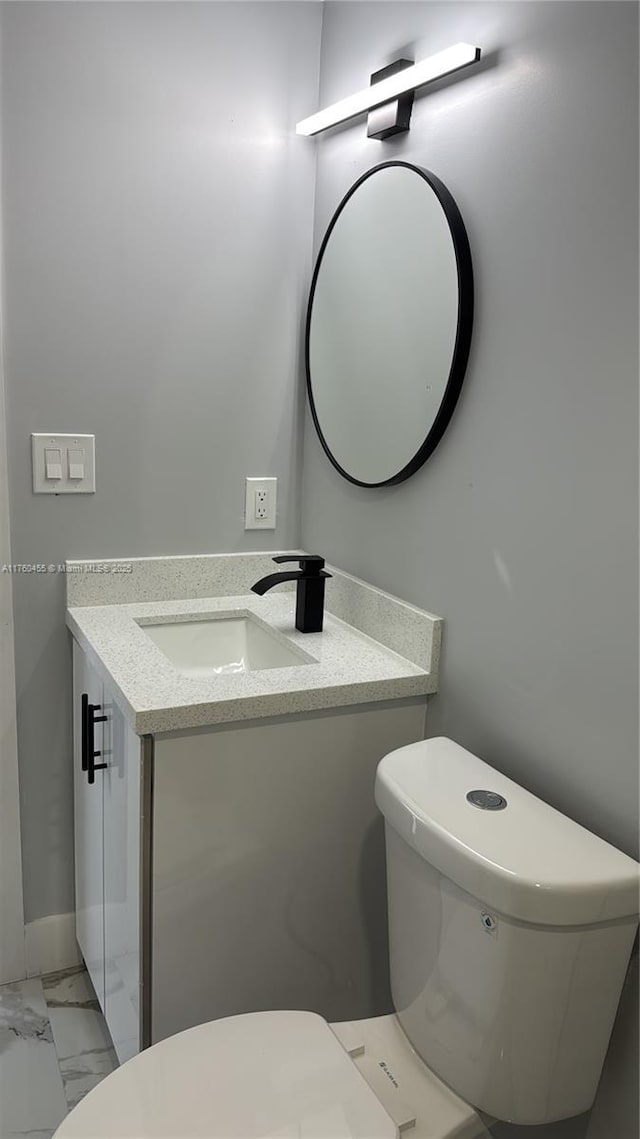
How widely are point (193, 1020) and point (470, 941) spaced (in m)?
0.63

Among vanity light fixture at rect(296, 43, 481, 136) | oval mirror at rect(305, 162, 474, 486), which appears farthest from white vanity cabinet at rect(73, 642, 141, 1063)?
vanity light fixture at rect(296, 43, 481, 136)

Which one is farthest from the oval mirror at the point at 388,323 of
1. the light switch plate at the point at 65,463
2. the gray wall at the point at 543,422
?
the light switch plate at the point at 65,463

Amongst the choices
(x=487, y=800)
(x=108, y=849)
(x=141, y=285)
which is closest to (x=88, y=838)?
(x=108, y=849)

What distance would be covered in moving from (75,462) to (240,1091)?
1.17 m

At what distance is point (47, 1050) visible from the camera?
1.73m

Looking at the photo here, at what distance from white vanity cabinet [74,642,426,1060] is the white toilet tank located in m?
0.27

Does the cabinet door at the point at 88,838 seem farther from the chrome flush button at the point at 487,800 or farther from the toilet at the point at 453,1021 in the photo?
the chrome flush button at the point at 487,800

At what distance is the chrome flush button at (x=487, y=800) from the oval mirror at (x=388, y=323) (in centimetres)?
61

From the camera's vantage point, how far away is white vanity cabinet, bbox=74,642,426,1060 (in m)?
1.38

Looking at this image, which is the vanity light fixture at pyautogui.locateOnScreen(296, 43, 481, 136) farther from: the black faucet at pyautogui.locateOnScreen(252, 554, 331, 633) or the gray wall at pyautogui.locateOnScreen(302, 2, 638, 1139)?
the black faucet at pyautogui.locateOnScreen(252, 554, 331, 633)

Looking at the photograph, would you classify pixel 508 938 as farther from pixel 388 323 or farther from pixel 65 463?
pixel 65 463

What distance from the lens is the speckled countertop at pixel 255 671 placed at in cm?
134

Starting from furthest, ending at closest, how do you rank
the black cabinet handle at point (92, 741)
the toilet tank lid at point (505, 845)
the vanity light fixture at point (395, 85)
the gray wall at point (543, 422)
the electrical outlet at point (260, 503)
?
the electrical outlet at point (260, 503) → the black cabinet handle at point (92, 741) → the vanity light fixture at point (395, 85) → the gray wall at point (543, 422) → the toilet tank lid at point (505, 845)

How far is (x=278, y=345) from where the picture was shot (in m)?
1.88
